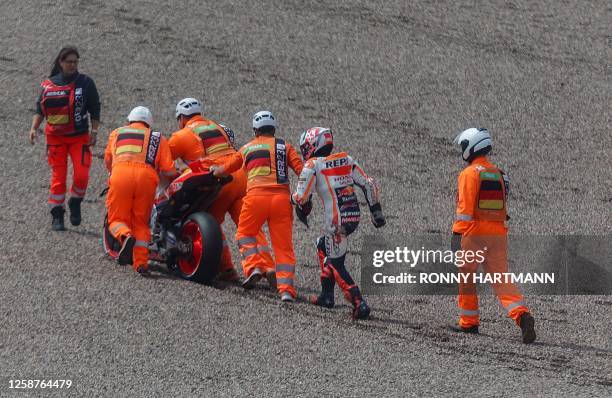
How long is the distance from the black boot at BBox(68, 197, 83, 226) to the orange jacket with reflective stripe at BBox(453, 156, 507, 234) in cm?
493

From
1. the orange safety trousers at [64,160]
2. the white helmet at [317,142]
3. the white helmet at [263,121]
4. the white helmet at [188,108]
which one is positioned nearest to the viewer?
the white helmet at [317,142]

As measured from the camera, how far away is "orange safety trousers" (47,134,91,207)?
14203mm

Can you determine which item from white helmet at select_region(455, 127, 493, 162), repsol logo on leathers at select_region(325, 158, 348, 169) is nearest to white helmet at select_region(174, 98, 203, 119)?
repsol logo on leathers at select_region(325, 158, 348, 169)

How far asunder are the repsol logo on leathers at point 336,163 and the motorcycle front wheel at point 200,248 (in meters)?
1.33

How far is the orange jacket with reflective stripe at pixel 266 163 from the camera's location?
1229 cm

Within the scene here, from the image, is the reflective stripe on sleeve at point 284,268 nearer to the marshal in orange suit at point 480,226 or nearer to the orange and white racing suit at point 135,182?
the orange and white racing suit at point 135,182

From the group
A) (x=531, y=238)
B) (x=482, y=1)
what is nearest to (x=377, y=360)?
(x=531, y=238)

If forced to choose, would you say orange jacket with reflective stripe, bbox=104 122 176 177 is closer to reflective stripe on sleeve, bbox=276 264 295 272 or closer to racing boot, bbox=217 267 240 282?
racing boot, bbox=217 267 240 282

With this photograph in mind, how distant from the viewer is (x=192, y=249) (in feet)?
41.4

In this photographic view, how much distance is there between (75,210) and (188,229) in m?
2.19

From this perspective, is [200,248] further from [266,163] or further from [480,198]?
[480,198]

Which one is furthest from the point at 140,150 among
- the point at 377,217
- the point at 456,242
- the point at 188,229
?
the point at 456,242

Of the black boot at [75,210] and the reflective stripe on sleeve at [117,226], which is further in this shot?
the black boot at [75,210]

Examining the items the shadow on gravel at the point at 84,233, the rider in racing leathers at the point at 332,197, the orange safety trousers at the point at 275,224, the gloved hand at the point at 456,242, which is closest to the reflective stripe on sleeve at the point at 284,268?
the orange safety trousers at the point at 275,224
